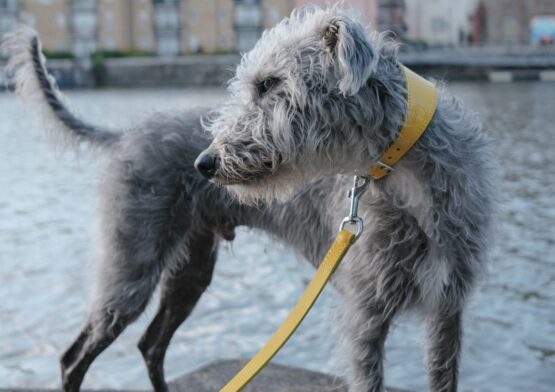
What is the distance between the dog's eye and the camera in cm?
329

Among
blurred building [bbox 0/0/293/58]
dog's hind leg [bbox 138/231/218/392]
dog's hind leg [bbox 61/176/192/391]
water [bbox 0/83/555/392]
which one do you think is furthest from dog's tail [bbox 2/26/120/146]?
blurred building [bbox 0/0/293/58]

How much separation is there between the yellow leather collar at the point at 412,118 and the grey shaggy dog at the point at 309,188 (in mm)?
44

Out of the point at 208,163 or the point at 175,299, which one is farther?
the point at 175,299

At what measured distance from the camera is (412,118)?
10.8 ft

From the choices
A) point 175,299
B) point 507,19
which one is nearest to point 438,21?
point 507,19

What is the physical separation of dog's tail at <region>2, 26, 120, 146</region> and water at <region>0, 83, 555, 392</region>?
0.13 metres

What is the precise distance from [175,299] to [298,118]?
6.88 ft

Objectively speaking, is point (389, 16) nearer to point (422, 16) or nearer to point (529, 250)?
point (422, 16)

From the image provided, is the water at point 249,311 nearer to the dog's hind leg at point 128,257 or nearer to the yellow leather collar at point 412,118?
the dog's hind leg at point 128,257

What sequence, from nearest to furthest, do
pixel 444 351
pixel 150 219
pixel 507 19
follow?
pixel 444 351, pixel 150 219, pixel 507 19

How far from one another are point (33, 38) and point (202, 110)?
105cm

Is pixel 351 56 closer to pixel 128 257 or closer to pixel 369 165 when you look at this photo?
pixel 369 165

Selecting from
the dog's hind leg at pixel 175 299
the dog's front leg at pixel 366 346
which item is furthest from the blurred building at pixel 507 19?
the dog's front leg at pixel 366 346

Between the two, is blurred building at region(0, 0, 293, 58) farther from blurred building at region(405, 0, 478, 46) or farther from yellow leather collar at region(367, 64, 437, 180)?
yellow leather collar at region(367, 64, 437, 180)
